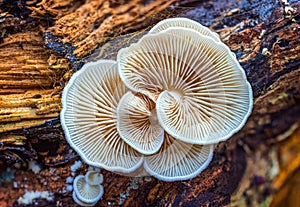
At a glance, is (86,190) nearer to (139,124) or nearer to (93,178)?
(93,178)

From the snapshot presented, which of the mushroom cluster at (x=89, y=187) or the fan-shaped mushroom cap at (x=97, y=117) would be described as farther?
the mushroom cluster at (x=89, y=187)

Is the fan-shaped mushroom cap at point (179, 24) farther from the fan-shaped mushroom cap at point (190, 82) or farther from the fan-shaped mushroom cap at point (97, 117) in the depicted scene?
the fan-shaped mushroom cap at point (97, 117)

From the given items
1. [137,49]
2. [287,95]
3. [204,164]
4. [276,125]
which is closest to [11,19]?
[137,49]

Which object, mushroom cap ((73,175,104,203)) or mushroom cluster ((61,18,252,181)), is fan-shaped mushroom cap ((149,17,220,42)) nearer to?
mushroom cluster ((61,18,252,181))

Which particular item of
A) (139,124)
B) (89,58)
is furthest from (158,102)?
(89,58)

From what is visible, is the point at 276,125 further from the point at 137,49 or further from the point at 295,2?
the point at 137,49

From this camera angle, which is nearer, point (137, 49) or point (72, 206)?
point (137, 49)

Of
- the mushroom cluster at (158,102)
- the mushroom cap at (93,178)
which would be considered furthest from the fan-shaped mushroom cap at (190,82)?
the mushroom cap at (93,178)
